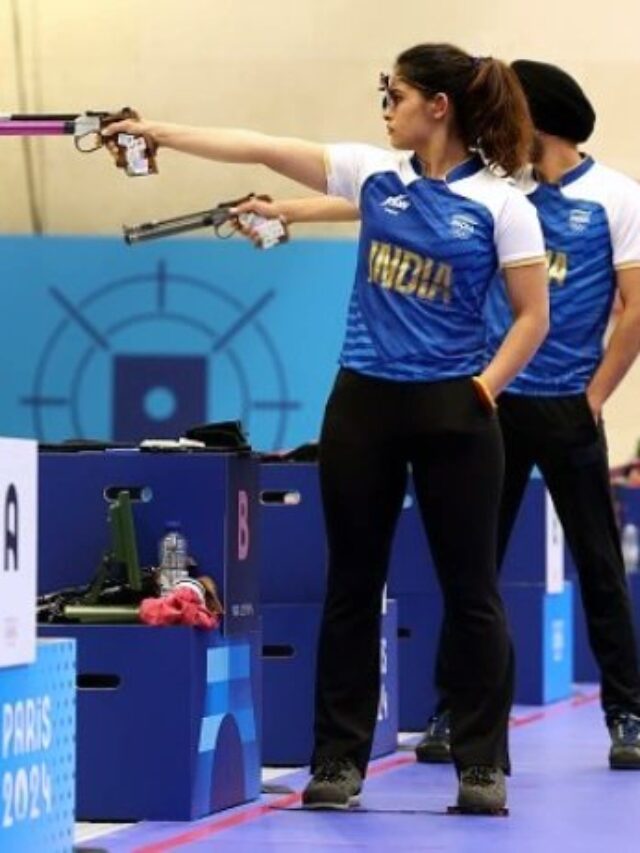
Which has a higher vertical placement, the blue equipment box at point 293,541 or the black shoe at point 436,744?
the blue equipment box at point 293,541

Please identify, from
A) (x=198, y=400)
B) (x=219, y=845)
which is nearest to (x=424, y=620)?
(x=219, y=845)

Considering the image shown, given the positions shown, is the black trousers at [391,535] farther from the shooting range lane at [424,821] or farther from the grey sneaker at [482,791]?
the shooting range lane at [424,821]

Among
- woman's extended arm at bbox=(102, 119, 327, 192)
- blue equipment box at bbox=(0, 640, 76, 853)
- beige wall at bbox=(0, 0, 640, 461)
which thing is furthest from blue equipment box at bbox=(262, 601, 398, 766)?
beige wall at bbox=(0, 0, 640, 461)

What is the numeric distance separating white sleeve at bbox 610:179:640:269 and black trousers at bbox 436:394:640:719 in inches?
11.7

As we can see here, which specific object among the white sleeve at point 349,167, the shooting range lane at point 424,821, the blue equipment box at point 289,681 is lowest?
the shooting range lane at point 424,821

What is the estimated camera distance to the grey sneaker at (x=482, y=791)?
4.16 m

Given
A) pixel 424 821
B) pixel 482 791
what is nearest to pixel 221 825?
pixel 424 821

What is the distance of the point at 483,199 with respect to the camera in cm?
410

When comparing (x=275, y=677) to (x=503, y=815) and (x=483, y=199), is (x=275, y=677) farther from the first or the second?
(x=483, y=199)

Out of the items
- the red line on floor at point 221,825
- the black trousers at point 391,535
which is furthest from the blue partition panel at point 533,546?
the black trousers at point 391,535

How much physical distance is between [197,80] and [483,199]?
6460mm

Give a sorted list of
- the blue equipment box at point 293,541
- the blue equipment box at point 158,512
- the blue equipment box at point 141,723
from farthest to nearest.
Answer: the blue equipment box at point 293,541 → the blue equipment box at point 158,512 → the blue equipment box at point 141,723

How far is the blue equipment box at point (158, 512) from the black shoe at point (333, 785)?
30 centimetres

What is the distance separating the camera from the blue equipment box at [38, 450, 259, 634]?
14.0 ft
